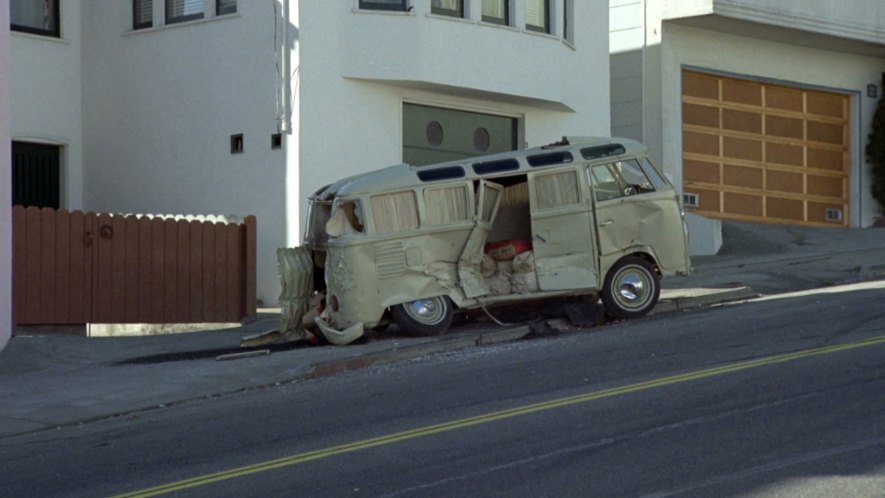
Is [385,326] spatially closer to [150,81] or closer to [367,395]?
[367,395]

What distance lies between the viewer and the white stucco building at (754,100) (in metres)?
27.3

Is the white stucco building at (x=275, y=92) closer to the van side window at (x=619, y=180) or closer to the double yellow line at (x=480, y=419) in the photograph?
the van side window at (x=619, y=180)

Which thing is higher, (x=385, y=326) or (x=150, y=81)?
(x=150, y=81)

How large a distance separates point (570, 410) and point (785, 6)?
57.6ft

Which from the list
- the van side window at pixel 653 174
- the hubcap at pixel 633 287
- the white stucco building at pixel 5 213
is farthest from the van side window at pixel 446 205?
the white stucco building at pixel 5 213

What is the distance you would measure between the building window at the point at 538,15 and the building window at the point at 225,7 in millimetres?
4799

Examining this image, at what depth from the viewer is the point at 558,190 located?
17312mm

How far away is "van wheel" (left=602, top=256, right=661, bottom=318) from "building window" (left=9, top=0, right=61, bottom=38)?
1143 centimetres

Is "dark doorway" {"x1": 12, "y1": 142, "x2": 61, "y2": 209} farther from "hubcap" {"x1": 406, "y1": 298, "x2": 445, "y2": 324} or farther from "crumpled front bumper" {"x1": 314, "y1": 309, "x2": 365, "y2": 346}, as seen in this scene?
"hubcap" {"x1": 406, "y1": 298, "x2": 445, "y2": 324}

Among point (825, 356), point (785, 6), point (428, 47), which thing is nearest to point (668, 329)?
point (825, 356)

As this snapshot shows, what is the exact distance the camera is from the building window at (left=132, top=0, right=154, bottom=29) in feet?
79.4

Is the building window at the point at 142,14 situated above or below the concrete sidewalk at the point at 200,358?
above

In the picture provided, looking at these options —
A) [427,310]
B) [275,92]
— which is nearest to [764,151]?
[275,92]

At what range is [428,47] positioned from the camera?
22750mm
